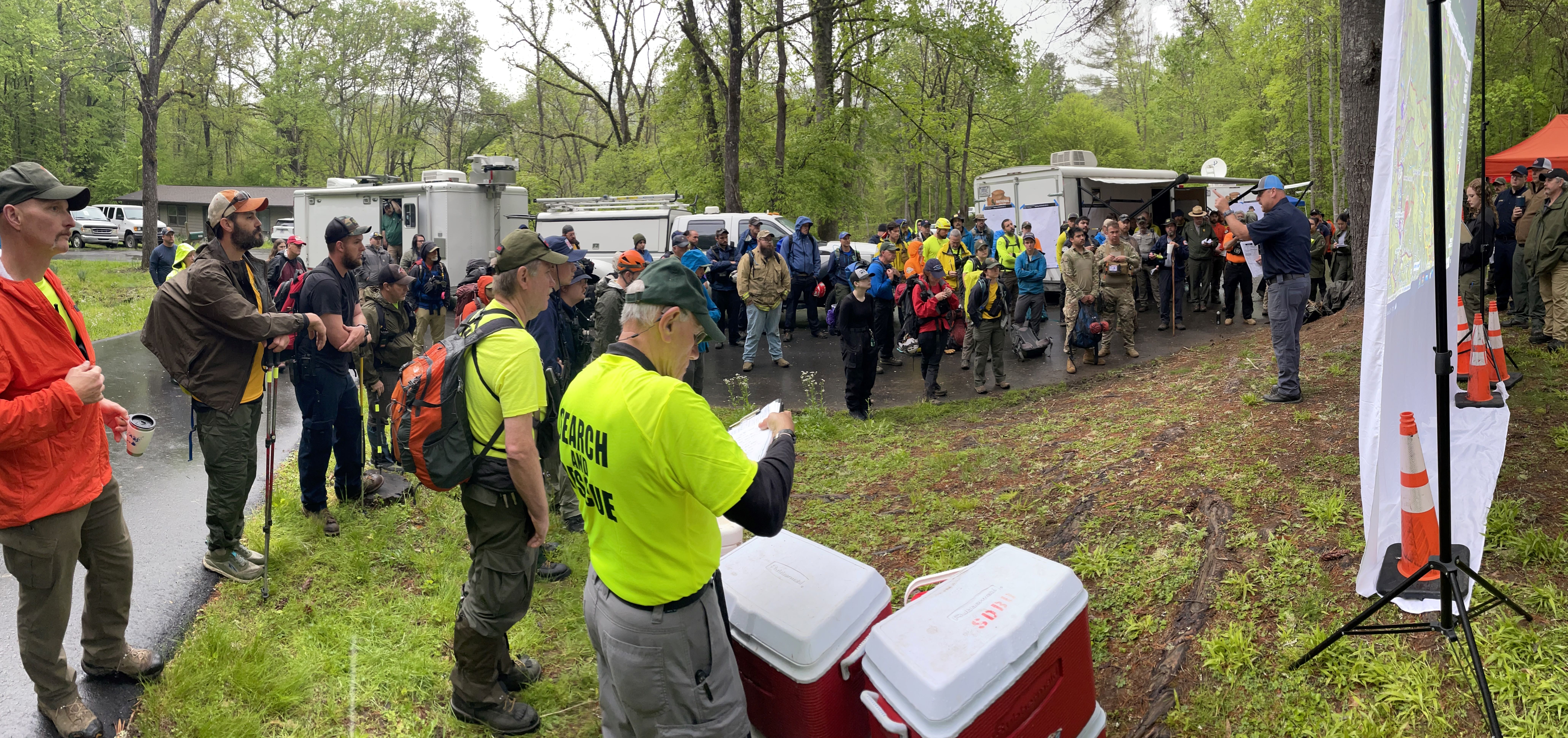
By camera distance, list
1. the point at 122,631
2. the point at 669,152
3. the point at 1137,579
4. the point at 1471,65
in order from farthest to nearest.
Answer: the point at 669,152 → the point at 1137,579 → the point at 122,631 → the point at 1471,65

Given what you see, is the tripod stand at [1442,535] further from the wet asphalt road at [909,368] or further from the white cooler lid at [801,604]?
the wet asphalt road at [909,368]

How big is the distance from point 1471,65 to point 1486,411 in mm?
1390

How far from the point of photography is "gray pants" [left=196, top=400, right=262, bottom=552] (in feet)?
15.5

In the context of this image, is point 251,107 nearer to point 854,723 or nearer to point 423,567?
point 423,567

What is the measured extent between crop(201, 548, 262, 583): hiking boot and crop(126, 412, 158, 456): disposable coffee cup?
144 centimetres

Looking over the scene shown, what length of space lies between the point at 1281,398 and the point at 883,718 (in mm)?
5238

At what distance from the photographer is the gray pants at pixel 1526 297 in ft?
27.8

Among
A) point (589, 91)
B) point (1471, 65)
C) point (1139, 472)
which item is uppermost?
point (589, 91)

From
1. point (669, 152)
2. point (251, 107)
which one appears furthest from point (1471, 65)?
point (251, 107)

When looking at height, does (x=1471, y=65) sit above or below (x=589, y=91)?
below

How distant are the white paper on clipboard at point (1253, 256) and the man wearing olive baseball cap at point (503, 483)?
5829 millimetres

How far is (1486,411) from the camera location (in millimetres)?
3580

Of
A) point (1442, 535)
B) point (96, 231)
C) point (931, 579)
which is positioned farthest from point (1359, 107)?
point (96, 231)

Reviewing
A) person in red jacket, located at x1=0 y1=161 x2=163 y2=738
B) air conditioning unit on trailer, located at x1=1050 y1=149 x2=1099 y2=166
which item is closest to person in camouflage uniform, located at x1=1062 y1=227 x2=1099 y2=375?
air conditioning unit on trailer, located at x1=1050 y1=149 x2=1099 y2=166
